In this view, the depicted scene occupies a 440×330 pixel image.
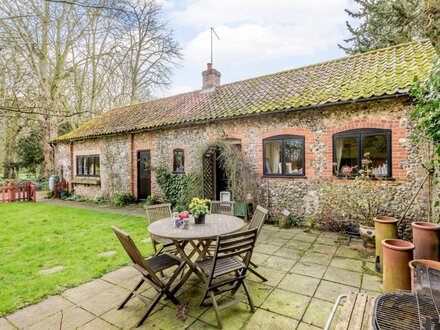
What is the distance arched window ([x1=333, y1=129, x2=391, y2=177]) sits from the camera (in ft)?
19.2

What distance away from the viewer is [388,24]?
1289cm

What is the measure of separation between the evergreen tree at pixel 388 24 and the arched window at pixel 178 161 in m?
9.57

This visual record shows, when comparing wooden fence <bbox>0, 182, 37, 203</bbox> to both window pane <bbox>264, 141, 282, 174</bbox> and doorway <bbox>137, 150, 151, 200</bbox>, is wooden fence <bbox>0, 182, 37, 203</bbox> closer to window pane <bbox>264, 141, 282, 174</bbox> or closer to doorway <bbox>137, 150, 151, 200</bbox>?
doorway <bbox>137, 150, 151, 200</bbox>

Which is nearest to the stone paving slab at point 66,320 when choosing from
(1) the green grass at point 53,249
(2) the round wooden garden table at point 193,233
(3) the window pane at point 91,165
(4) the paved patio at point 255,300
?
(4) the paved patio at point 255,300

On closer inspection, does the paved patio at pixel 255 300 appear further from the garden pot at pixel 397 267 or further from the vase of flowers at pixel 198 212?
the vase of flowers at pixel 198 212

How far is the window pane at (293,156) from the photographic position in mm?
7031

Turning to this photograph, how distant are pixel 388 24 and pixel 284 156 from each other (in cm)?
1178

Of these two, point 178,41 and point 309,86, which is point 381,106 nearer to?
point 309,86

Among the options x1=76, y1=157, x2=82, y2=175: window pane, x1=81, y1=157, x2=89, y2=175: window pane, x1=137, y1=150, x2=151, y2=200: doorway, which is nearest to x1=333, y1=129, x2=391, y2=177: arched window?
x1=137, y1=150, x2=151, y2=200: doorway

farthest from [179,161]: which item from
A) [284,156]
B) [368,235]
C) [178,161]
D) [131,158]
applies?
[368,235]

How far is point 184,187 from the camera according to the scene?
348 inches

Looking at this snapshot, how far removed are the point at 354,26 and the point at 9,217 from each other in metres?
20.6

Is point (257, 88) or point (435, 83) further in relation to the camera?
point (257, 88)

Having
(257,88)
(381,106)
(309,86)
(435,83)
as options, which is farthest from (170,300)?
(257,88)
